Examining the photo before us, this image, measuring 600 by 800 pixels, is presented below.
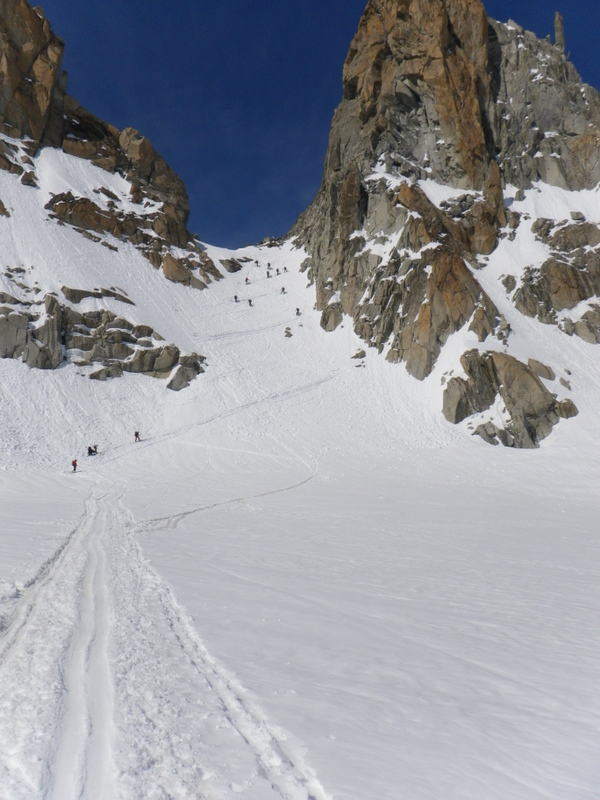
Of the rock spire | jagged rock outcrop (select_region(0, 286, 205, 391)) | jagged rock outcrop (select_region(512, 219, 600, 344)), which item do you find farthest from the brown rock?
the rock spire

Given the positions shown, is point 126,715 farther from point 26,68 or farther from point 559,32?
point 559,32

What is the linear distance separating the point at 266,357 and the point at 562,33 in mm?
70961

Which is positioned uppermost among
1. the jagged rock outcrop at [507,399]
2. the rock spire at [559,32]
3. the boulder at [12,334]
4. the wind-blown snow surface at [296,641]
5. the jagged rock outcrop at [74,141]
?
the rock spire at [559,32]

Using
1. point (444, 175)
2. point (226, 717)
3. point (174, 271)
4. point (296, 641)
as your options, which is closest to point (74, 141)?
point (174, 271)

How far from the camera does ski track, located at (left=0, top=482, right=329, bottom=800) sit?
2.21 m

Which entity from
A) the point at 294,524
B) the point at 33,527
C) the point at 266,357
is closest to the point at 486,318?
the point at 266,357

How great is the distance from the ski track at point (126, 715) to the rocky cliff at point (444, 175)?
1456 inches

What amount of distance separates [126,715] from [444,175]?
60838mm

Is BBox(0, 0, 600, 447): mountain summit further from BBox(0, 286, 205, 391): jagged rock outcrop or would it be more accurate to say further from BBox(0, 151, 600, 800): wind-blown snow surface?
BBox(0, 151, 600, 800): wind-blown snow surface

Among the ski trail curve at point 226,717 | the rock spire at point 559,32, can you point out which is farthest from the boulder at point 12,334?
the rock spire at point 559,32

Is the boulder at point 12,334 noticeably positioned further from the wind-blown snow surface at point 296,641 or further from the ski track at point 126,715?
the ski track at point 126,715

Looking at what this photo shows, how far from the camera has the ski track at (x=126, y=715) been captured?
2205mm

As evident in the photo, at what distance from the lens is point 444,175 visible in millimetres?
52500

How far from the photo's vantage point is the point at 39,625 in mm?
4375
